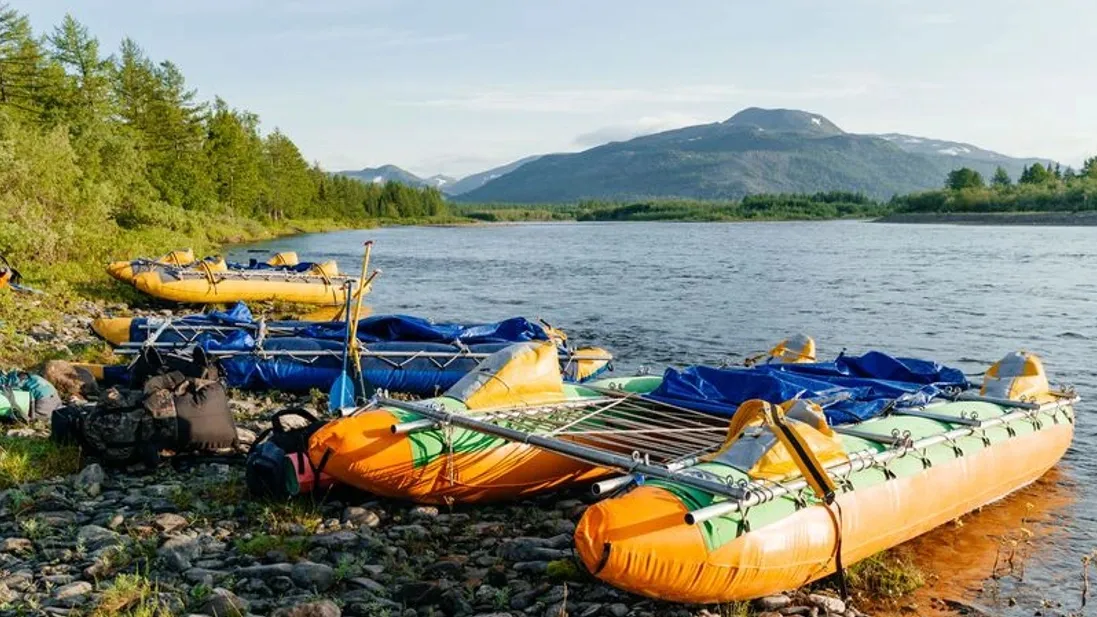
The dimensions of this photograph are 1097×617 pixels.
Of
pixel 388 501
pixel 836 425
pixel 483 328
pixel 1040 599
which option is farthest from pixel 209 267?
pixel 1040 599

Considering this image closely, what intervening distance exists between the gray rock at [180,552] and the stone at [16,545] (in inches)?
39.8

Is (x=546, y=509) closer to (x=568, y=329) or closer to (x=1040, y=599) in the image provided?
(x=1040, y=599)

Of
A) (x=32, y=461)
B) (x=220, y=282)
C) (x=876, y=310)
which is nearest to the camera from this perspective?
(x=32, y=461)

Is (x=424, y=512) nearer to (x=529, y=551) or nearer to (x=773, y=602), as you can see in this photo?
(x=529, y=551)

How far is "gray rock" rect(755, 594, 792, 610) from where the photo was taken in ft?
21.5

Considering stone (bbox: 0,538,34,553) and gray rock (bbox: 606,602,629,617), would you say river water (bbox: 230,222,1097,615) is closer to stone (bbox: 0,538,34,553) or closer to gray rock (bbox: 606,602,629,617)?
gray rock (bbox: 606,602,629,617)

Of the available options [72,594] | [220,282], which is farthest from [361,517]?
[220,282]

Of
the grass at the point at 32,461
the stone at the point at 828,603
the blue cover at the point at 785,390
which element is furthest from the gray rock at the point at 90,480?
the stone at the point at 828,603

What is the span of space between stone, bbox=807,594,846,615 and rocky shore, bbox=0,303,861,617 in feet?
0.04

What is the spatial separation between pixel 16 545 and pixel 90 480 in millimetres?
1567

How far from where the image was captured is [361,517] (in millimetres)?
7828

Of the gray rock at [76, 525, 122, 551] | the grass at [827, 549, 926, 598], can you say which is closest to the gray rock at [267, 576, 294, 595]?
the gray rock at [76, 525, 122, 551]

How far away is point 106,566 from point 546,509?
4027 mm

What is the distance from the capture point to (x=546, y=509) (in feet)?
28.6
